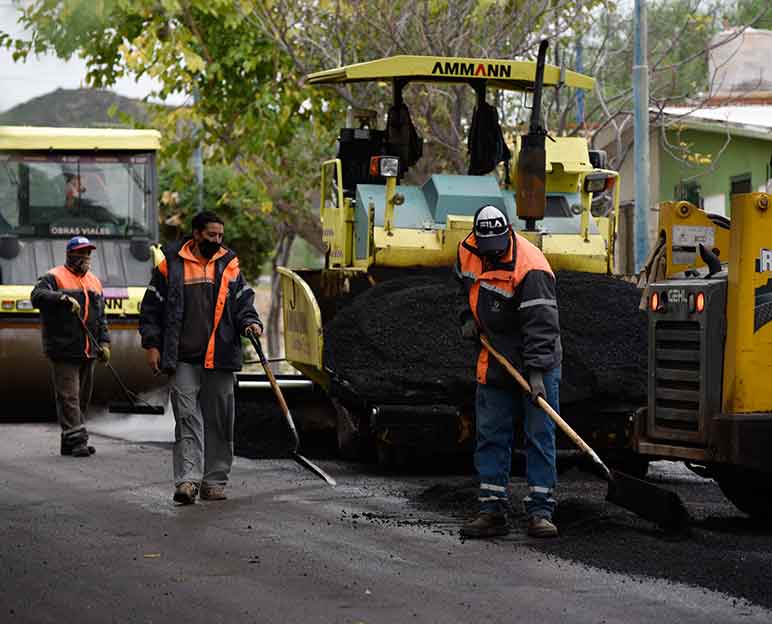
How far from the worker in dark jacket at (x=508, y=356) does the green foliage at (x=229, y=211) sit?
21.0 metres

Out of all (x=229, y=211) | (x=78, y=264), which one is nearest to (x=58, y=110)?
(x=78, y=264)

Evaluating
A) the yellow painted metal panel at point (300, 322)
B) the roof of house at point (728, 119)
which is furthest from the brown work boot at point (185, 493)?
the roof of house at point (728, 119)

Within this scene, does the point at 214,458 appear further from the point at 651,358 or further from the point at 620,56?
the point at 620,56

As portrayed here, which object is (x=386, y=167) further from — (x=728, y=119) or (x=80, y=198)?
(x=728, y=119)

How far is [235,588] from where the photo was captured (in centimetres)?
700

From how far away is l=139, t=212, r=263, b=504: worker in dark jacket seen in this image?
10039mm

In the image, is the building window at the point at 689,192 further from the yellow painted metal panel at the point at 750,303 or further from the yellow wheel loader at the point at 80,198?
the yellow painted metal panel at the point at 750,303

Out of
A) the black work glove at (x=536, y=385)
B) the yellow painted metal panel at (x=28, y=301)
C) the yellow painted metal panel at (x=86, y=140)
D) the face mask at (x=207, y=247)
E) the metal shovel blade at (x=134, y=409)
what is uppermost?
the yellow painted metal panel at (x=86, y=140)

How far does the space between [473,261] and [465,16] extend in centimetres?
1103

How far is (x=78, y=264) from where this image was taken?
13586 millimetres

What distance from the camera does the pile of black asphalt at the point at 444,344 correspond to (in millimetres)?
10688

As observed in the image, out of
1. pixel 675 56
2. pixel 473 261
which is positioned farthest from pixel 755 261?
pixel 675 56

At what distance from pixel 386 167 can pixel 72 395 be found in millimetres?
3351

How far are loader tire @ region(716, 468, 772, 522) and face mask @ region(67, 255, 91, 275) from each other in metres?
6.49
